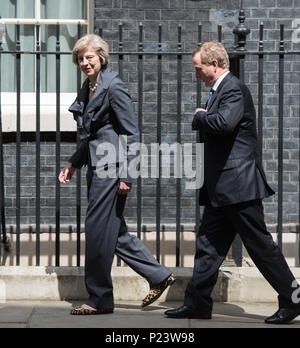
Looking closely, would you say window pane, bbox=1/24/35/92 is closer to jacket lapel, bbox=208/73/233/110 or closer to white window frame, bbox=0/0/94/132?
white window frame, bbox=0/0/94/132

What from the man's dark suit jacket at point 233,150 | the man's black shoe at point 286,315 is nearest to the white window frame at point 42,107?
the man's dark suit jacket at point 233,150

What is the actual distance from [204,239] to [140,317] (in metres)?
0.70

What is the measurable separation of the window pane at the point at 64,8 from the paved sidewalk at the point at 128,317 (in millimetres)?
3013

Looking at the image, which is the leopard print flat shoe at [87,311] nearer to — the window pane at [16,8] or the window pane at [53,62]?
the window pane at [53,62]

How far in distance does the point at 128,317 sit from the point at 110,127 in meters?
1.28

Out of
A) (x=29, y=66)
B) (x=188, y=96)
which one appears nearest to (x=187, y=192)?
(x=188, y=96)

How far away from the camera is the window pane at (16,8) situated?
866cm

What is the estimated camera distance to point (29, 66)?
28.7 ft

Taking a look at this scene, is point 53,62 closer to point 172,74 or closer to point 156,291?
point 172,74

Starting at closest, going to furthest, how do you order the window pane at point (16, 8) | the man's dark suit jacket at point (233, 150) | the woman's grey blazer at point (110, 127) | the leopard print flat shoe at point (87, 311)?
the man's dark suit jacket at point (233, 150) → the woman's grey blazer at point (110, 127) → the leopard print flat shoe at point (87, 311) → the window pane at point (16, 8)

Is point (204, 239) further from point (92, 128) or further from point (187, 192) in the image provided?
point (187, 192)

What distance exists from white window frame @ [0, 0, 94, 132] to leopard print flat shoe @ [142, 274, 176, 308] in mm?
2295

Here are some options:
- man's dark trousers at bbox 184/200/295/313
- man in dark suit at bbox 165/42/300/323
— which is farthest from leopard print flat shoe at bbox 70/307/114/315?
man in dark suit at bbox 165/42/300/323
